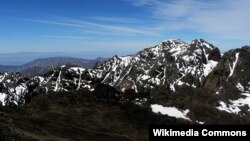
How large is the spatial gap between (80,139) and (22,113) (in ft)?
81.8

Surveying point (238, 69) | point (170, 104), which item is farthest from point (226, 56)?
point (170, 104)

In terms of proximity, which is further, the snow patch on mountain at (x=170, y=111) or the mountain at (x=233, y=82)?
the mountain at (x=233, y=82)

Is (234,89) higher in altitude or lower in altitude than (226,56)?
lower

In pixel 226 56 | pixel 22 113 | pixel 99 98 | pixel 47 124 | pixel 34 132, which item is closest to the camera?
pixel 34 132

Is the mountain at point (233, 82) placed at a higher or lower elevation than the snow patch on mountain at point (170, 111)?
higher

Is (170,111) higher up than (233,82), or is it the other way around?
(233,82)

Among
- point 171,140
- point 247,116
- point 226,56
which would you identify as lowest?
point 247,116

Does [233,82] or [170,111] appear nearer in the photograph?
[170,111]

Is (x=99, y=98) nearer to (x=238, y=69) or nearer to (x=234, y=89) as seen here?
(x=234, y=89)

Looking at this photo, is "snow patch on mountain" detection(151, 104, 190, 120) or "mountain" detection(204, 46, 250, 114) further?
"mountain" detection(204, 46, 250, 114)

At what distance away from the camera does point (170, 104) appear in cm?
11319

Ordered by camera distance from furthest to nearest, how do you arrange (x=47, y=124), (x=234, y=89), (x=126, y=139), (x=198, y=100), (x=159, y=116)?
(x=234, y=89), (x=198, y=100), (x=159, y=116), (x=126, y=139), (x=47, y=124)

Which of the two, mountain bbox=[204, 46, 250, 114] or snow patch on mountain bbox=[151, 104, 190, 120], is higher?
mountain bbox=[204, 46, 250, 114]

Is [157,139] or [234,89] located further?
[234,89]
